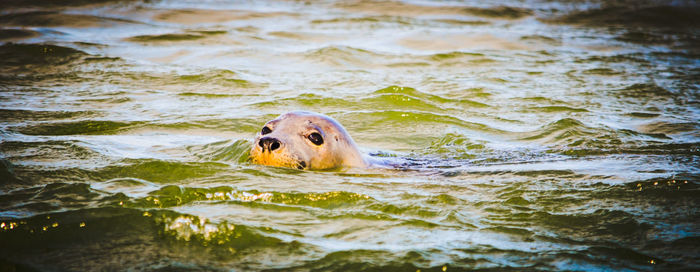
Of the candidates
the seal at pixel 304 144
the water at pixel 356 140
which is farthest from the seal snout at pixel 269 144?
the water at pixel 356 140

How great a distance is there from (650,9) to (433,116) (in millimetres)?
13746

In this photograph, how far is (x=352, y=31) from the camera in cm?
1509

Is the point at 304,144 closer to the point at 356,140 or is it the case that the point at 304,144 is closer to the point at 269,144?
the point at 269,144

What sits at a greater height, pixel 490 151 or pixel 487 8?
pixel 487 8

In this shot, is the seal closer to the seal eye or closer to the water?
the seal eye

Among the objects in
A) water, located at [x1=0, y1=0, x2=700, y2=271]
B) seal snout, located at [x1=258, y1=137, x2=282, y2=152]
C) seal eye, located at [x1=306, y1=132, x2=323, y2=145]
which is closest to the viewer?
water, located at [x1=0, y1=0, x2=700, y2=271]

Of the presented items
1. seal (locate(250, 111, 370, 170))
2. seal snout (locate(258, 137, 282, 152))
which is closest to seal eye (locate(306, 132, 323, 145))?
seal (locate(250, 111, 370, 170))

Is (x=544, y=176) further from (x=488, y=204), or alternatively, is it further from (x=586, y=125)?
(x=586, y=125)

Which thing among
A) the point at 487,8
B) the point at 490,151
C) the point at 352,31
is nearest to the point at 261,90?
the point at 490,151

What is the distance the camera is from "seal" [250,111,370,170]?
15.4ft

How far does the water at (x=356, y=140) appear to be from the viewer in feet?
10.8

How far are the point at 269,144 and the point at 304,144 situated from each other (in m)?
0.26

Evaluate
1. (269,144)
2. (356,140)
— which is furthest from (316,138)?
(356,140)

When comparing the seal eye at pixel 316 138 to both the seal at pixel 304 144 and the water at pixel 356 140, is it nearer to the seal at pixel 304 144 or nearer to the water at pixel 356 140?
the seal at pixel 304 144
